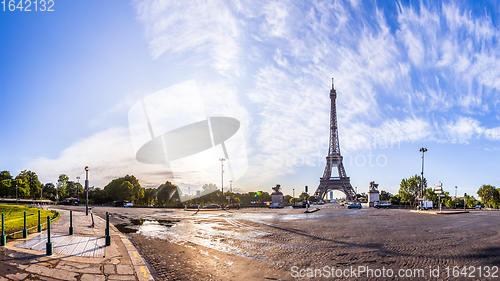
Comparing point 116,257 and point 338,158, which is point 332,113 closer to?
point 338,158

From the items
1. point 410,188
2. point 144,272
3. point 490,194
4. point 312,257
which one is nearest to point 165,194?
point 410,188

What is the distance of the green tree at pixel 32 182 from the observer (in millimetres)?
98475

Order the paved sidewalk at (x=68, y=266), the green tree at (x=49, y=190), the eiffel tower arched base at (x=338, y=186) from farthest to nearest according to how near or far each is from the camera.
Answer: the green tree at (x=49, y=190)
the eiffel tower arched base at (x=338, y=186)
the paved sidewalk at (x=68, y=266)

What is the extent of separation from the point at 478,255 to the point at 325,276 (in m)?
5.42

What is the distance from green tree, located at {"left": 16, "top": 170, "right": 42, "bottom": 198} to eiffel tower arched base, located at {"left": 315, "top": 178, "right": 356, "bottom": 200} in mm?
97991

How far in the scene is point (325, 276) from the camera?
21.8 feet

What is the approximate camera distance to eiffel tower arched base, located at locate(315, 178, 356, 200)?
93.5m

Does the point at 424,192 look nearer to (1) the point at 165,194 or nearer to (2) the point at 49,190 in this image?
(1) the point at 165,194

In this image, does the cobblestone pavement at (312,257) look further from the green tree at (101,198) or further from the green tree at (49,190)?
the green tree at (49,190)

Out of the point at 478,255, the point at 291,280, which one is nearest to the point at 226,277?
the point at 291,280

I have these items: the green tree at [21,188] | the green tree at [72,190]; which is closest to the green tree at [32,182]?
the green tree at [21,188]

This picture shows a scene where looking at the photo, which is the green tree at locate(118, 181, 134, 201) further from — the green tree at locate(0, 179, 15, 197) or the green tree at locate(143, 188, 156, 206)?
the green tree at locate(0, 179, 15, 197)
